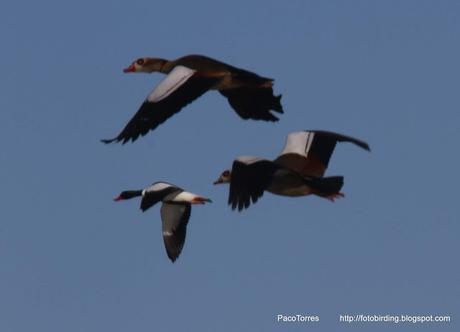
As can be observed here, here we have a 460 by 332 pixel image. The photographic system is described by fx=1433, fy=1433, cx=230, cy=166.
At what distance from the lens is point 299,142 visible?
18.2 meters

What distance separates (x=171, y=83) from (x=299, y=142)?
179cm

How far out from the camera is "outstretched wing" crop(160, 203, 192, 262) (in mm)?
20297

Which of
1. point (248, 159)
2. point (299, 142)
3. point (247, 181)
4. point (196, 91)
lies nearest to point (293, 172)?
point (248, 159)

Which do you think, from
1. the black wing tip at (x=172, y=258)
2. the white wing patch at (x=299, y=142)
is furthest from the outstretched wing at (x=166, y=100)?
the black wing tip at (x=172, y=258)

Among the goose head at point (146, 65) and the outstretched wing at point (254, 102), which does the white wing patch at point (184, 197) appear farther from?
the goose head at point (146, 65)

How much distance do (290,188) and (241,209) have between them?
101cm

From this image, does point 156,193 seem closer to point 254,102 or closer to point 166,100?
point 254,102

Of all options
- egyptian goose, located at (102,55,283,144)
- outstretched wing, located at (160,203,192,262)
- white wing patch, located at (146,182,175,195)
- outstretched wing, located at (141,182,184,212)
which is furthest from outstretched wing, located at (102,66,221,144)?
outstretched wing, located at (160,203,192,262)

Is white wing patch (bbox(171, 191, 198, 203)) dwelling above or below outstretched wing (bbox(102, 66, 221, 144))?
below

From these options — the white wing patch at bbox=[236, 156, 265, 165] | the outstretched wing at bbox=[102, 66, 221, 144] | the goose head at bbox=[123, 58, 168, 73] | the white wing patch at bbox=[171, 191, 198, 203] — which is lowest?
the white wing patch at bbox=[236, 156, 265, 165]

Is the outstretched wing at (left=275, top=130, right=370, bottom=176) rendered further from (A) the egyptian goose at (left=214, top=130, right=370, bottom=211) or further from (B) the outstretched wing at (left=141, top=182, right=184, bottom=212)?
(B) the outstretched wing at (left=141, top=182, right=184, bottom=212)

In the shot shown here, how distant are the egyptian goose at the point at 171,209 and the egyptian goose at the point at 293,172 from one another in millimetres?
1991

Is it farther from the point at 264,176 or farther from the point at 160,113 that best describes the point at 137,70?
the point at 264,176

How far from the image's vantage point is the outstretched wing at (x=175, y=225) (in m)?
20.3
